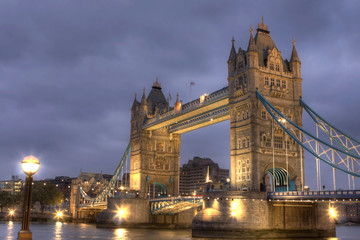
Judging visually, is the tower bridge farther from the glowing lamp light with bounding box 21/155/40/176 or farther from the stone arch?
the glowing lamp light with bounding box 21/155/40/176

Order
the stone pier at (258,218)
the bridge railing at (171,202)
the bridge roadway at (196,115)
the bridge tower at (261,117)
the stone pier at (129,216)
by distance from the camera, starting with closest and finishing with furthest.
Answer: the stone pier at (258,218) < the bridge tower at (261,117) < the bridge railing at (171,202) < the bridge roadway at (196,115) < the stone pier at (129,216)

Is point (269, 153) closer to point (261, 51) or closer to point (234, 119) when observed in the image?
point (234, 119)

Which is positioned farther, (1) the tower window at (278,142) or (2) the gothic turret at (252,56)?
(1) the tower window at (278,142)

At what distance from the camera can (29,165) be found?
13414 mm

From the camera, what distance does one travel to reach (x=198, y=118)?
66.5 meters

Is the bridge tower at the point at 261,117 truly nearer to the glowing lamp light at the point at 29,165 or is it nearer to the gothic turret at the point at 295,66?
the gothic turret at the point at 295,66

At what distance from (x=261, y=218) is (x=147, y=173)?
3368 centimetres

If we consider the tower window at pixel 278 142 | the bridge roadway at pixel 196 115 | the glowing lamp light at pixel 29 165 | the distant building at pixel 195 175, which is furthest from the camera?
the distant building at pixel 195 175

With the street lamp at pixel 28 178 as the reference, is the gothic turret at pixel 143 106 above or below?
above

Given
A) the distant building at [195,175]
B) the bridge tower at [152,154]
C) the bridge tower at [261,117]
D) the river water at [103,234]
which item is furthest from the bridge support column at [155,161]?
the distant building at [195,175]

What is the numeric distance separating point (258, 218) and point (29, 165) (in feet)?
114

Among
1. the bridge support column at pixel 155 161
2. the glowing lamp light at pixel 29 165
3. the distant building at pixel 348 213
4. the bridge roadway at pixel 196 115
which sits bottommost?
the distant building at pixel 348 213

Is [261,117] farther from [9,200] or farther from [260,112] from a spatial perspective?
[9,200]

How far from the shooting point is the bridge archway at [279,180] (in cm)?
4951
